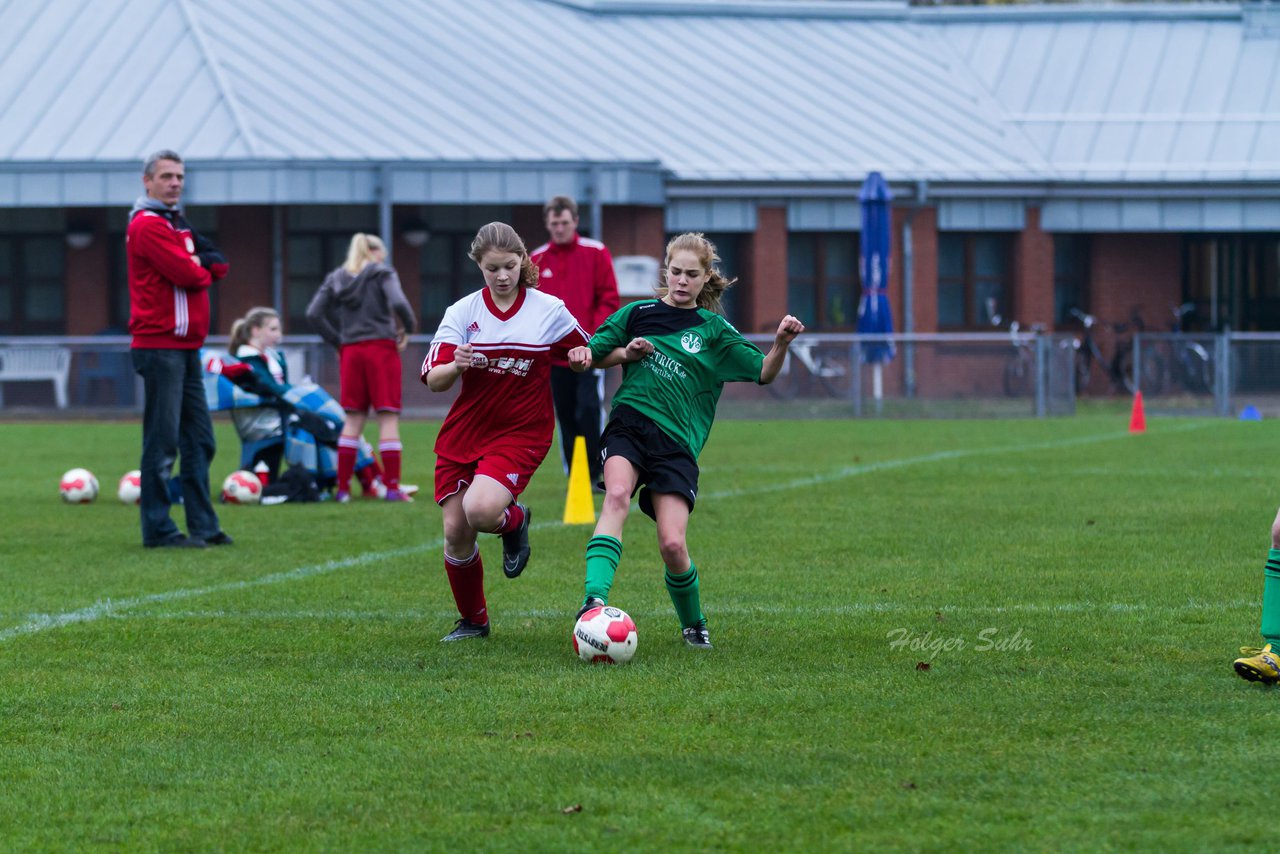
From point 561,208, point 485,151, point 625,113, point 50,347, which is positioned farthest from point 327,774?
point 625,113

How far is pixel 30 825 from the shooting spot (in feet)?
15.0

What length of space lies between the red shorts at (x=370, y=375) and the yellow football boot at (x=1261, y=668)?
8335 mm

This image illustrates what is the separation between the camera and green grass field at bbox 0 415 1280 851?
453 centimetres

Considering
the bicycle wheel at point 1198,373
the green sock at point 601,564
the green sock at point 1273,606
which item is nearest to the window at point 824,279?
the bicycle wheel at point 1198,373

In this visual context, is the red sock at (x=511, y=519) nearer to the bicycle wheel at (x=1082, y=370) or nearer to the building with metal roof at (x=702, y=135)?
the building with metal roof at (x=702, y=135)

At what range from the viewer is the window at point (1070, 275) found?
34.9 m

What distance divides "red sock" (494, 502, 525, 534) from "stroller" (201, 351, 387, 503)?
6305 mm

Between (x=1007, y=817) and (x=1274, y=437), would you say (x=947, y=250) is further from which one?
(x=1007, y=817)

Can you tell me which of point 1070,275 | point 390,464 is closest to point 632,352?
point 390,464

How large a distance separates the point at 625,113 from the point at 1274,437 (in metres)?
15.4

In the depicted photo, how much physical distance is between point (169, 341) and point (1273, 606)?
6469 millimetres

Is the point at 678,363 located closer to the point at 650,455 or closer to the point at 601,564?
the point at 650,455

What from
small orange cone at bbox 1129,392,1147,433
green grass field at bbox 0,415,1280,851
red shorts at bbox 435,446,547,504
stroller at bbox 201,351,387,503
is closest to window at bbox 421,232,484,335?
small orange cone at bbox 1129,392,1147,433

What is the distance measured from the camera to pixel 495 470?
281 inches
